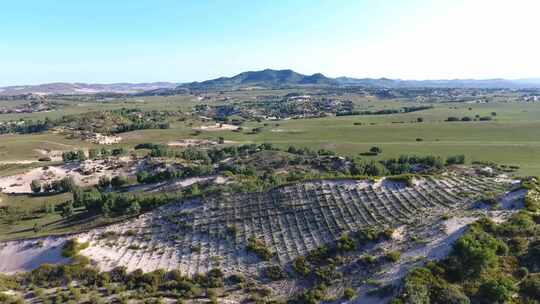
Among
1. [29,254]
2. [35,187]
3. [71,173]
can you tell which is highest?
[29,254]

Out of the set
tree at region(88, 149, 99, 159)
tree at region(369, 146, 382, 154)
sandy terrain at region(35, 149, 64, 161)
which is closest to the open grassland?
tree at region(369, 146, 382, 154)

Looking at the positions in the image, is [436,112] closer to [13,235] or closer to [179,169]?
[179,169]

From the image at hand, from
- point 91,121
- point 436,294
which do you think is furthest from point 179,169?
point 91,121

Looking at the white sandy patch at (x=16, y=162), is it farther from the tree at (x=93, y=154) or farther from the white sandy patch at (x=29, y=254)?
the white sandy patch at (x=29, y=254)

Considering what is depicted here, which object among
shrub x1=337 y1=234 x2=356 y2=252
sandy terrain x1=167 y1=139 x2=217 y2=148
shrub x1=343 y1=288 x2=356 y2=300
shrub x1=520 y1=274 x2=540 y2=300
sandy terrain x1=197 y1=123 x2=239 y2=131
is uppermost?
shrub x1=520 y1=274 x2=540 y2=300

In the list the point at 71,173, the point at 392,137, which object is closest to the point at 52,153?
the point at 71,173

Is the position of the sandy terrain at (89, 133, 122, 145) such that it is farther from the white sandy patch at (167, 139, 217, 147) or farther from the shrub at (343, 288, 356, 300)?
the shrub at (343, 288, 356, 300)

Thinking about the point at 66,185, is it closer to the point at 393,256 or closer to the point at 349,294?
the point at 349,294

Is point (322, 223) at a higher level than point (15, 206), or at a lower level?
higher

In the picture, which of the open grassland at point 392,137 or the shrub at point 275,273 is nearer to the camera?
the shrub at point 275,273

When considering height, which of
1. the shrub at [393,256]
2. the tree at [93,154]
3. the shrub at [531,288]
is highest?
the shrub at [531,288]

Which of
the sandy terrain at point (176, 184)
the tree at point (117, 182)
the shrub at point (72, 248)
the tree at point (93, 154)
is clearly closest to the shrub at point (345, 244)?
the shrub at point (72, 248)
